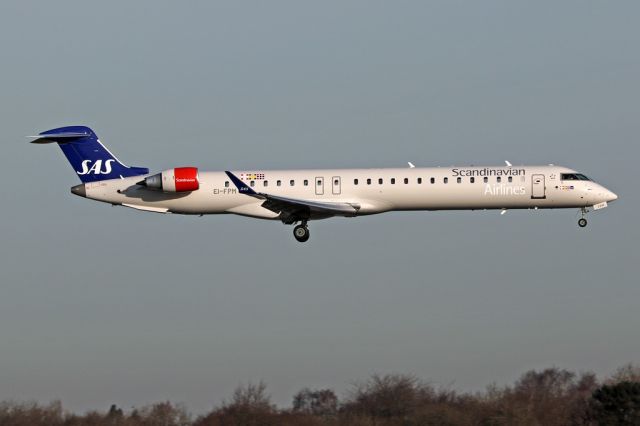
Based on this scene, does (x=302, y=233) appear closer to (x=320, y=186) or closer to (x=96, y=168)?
(x=320, y=186)

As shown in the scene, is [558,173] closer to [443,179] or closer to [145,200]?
[443,179]

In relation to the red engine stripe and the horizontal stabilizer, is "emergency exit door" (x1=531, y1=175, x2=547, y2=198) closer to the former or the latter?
the red engine stripe

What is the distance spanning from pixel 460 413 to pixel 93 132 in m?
22.9

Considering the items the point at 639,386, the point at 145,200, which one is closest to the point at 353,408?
the point at 639,386

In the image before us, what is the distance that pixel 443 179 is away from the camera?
45219mm

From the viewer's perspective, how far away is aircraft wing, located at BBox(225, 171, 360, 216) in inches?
1761

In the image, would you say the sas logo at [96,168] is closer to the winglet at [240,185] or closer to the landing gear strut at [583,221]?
the winglet at [240,185]

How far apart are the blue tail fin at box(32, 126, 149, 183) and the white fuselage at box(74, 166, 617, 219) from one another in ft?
12.1

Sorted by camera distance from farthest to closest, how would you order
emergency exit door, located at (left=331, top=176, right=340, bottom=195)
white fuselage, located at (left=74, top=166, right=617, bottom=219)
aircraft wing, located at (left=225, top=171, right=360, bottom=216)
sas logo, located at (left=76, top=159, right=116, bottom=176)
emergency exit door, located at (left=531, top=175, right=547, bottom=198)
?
1. sas logo, located at (left=76, top=159, right=116, bottom=176)
2. emergency exit door, located at (left=331, top=176, right=340, bottom=195)
3. emergency exit door, located at (left=531, top=175, right=547, bottom=198)
4. white fuselage, located at (left=74, top=166, right=617, bottom=219)
5. aircraft wing, located at (left=225, top=171, right=360, bottom=216)

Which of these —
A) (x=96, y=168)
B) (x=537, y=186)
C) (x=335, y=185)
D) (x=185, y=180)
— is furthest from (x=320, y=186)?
(x=96, y=168)

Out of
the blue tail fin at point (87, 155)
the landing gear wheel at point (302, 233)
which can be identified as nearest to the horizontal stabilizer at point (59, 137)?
the blue tail fin at point (87, 155)

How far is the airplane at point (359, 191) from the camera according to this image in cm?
4528

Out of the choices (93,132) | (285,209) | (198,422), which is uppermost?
(93,132)

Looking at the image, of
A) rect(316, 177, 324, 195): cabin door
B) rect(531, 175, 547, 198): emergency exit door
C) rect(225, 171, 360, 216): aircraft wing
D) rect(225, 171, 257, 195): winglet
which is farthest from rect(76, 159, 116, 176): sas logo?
rect(531, 175, 547, 198): emergency exit door
